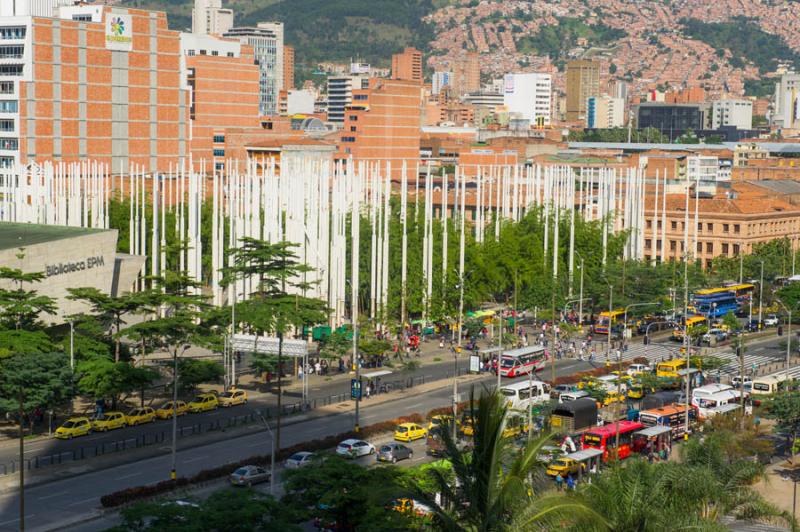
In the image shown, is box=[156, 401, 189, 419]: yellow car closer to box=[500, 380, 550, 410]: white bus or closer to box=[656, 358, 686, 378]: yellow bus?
box=[500, 380, 550, 410]: white bus

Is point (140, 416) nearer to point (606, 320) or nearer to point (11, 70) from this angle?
point (606, 320)

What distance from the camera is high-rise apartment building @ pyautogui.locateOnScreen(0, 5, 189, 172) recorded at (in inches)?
5502

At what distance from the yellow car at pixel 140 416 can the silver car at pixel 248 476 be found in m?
13.6

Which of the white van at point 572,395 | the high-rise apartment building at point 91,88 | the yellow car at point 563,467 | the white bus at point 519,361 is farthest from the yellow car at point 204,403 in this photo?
the high-rise apartment building at point 91,88

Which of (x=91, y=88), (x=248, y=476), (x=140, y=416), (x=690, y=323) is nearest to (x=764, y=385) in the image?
(x=690, y=323)

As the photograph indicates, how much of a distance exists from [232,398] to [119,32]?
85542 mm

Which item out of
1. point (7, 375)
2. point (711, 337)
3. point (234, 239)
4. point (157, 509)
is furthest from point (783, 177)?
point (157, 509)

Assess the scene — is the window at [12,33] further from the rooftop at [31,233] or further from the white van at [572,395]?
the white van at [572,395]

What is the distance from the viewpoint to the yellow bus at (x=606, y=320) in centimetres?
10206

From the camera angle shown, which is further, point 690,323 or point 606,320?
point 606,320

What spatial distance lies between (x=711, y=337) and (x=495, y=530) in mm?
73002

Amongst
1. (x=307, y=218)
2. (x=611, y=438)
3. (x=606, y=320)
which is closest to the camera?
(x=611, y=438)

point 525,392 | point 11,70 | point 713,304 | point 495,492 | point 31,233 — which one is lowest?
point 525,392

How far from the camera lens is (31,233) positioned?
84.7 metres
